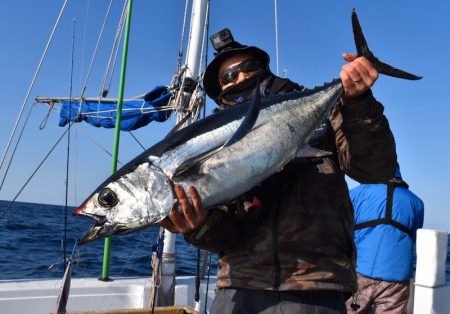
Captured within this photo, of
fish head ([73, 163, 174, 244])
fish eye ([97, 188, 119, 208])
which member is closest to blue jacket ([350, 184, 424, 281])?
fish head ([73, 163, 174, 244])

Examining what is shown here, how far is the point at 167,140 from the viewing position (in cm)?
194

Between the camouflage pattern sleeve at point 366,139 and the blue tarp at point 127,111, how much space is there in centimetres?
350

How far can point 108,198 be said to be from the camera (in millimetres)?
1821

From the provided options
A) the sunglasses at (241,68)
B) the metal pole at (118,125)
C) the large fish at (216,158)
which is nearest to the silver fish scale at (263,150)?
the large fish at (216,158)

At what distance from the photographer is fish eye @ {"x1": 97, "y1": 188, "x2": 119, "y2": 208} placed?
5.95ft

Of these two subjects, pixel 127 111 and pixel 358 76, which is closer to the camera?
pixel 358 76

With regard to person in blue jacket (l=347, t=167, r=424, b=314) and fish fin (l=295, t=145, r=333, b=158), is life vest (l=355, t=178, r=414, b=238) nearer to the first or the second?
person in blue jacket (l=347, t=167, r=424, b=314)

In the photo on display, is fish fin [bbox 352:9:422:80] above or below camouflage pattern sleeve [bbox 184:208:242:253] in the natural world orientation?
above

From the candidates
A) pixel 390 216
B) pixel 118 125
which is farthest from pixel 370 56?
pixel 118 125

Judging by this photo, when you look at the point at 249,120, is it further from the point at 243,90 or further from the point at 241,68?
the point at 241,68

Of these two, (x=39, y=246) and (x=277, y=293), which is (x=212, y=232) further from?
(x=39, y=246)

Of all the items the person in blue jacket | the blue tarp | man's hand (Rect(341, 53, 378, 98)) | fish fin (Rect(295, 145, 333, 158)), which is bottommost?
the person in blue jacket

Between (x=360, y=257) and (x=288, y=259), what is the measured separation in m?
2.61

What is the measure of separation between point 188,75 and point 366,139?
3.02 meters
